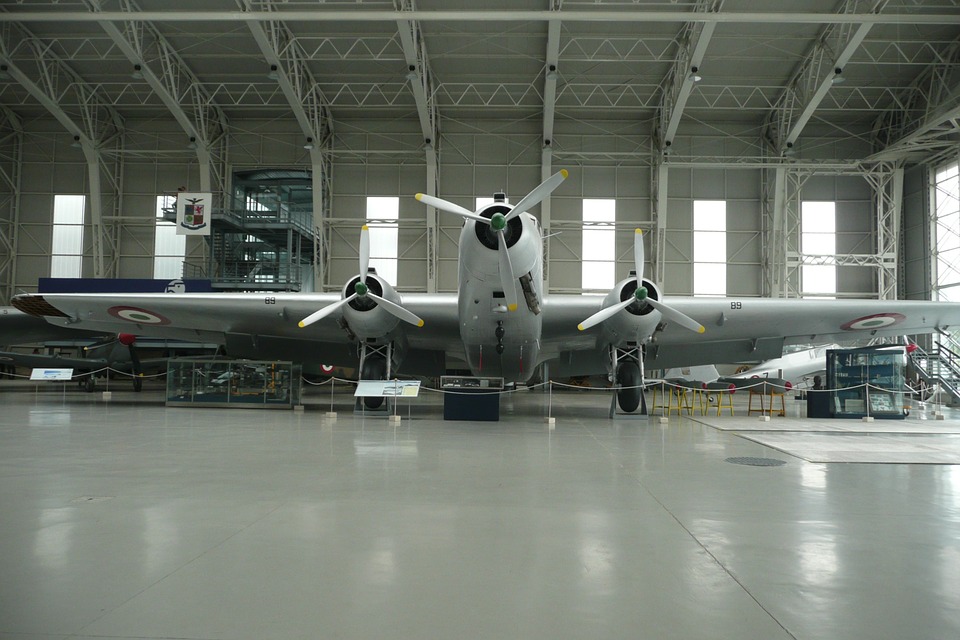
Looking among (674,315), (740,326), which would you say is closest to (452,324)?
(674,315)

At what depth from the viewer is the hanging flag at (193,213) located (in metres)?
27.7

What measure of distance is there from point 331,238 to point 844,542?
28991mm

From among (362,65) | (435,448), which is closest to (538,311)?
(435,448)

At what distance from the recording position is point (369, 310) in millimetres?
14797

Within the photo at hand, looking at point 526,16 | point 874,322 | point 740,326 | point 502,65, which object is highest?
point 502,65

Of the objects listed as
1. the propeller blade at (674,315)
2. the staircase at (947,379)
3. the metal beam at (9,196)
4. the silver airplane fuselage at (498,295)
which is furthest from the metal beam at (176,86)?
the staircase at (947,379)

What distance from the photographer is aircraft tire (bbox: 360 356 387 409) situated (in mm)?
15797

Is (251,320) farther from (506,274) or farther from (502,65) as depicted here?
(502,65)

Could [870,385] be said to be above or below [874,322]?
below

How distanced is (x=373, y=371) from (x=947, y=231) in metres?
26.6

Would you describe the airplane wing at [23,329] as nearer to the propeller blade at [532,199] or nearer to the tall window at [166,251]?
the tall window at [166,251]

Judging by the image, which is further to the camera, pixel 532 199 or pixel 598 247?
pixel 598 247

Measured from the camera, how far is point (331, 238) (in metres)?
31.4

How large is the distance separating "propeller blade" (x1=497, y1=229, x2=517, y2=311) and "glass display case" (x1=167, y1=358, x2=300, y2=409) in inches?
329
